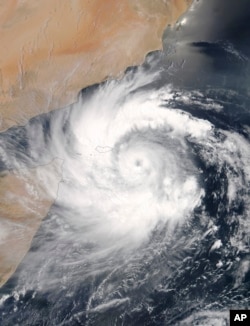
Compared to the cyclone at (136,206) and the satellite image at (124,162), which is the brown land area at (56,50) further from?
the cyclone at (136,206)

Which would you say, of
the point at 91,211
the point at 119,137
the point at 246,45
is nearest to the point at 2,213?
the point at 91,211

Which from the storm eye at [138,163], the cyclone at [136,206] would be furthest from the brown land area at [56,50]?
the storm eye at [138,163]

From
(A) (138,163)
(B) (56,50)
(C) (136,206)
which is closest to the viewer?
(C) (136,206)

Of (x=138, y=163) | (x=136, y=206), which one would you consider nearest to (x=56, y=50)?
(x=138, y=163)

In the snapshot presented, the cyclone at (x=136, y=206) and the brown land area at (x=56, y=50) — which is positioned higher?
the brown land area at (x=56, y=50)

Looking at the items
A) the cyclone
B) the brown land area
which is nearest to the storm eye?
the cyclone

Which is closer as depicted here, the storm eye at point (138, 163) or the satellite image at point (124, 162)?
the satellite image at point (124, 162)

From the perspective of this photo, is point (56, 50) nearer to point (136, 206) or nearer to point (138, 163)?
point (138, 163)
